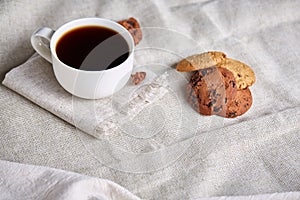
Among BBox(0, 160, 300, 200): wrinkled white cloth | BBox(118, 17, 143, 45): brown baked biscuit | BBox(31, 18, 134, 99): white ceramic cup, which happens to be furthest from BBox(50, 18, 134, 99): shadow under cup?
BBox(0, 160, 300, 200): wrinkled white cloth

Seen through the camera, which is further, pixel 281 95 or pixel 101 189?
pixel 281 95

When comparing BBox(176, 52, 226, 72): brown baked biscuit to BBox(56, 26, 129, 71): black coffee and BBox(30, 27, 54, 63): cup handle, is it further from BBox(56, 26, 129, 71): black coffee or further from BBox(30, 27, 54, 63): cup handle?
BBox(30, 27, 54, 63): cup handle

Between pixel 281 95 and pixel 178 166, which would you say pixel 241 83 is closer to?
pixel 281 95

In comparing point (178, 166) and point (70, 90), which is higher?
point (70, 90)

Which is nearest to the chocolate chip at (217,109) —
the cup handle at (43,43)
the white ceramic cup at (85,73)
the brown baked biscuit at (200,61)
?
the brown baked biscuit at (200,61)

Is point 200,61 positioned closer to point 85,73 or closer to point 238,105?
point 238,105

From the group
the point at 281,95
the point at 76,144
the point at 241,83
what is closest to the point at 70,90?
the point at 76,144

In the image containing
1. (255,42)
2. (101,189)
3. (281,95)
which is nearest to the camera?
(101,189)

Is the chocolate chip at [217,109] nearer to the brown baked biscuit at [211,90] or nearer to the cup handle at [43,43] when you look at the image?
the brown baked biscuit at [211,90]

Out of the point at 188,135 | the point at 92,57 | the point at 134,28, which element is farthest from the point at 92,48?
the point at 188,135
